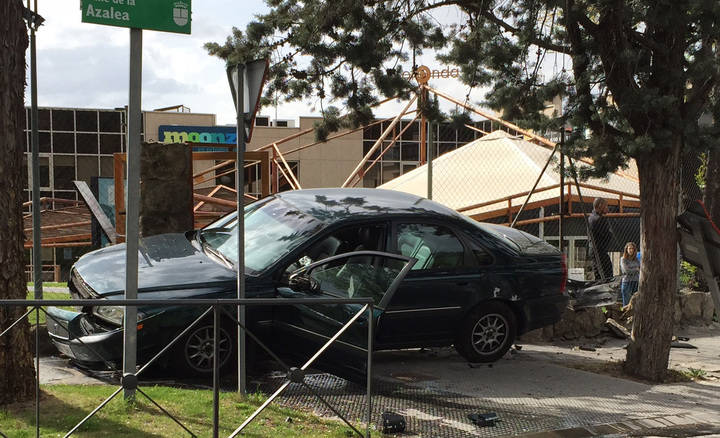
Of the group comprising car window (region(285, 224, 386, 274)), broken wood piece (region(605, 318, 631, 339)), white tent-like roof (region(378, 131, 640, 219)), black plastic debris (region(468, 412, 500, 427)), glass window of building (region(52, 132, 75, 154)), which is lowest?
broken wood piece (region(605, 318, 631, 339))

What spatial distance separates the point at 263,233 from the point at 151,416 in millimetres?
2883

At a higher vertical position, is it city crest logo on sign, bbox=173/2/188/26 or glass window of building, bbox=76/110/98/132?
glass window of building, bbox=76/110/98/132

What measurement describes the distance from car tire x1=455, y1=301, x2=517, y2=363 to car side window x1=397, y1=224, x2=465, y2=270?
0.59 m

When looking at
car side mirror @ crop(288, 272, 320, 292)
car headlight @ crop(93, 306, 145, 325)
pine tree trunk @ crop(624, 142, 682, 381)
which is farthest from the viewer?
pine tree trunk @ crop(624, 142, 682, 381)

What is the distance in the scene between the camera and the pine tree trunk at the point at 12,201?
543 cm

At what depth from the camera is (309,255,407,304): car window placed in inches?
262

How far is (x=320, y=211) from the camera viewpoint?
8109 mm

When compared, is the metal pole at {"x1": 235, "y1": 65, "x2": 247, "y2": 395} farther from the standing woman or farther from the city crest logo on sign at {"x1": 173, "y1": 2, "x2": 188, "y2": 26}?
the standing woman

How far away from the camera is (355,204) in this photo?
8352mm

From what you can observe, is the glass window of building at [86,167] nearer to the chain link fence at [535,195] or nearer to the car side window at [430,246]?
the chain link fence at [535,195]

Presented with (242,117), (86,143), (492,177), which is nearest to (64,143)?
(86,143)

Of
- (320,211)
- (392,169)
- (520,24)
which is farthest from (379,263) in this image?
(392,169)

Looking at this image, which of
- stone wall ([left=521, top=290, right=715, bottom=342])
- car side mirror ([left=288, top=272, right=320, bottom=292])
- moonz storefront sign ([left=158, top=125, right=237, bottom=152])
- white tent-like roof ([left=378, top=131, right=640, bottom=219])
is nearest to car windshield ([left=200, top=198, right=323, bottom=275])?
car side mirror ([left=288, top=272, right=320, bottom=292])

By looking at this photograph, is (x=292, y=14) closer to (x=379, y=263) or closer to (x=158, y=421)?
(x=379, y=263)
